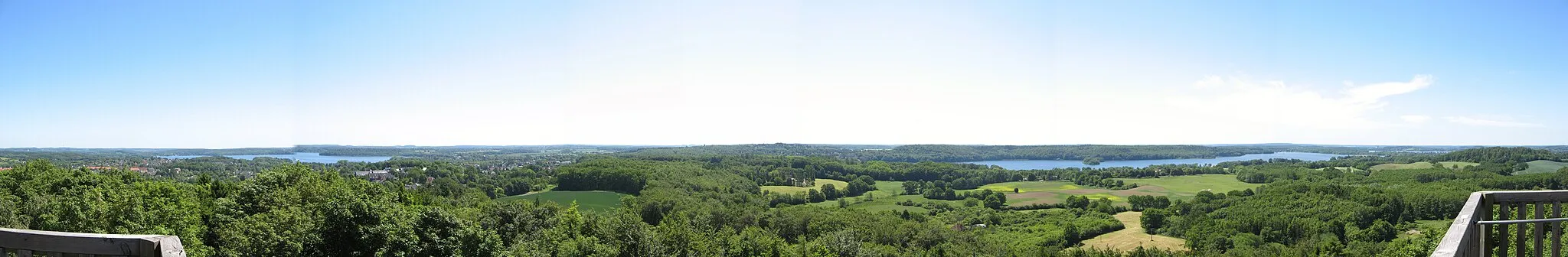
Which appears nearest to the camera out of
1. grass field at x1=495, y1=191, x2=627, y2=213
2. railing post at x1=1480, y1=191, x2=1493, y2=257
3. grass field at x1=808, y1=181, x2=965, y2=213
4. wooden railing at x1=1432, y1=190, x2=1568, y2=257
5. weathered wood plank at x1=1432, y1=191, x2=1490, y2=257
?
weathered wood plank at x1=1432, y1=191, x2=1490, y2=257

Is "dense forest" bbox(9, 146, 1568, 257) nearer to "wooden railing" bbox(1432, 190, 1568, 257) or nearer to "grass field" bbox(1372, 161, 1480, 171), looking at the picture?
"grass field" bbox(1372, 161, 1480, 171)

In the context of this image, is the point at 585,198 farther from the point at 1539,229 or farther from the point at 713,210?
the point at 1539,229

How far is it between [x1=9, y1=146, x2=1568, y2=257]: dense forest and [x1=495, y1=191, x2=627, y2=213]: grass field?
8.94ft

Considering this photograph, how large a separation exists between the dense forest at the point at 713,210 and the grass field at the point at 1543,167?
2.19m

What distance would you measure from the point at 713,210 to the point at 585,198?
16.4 m

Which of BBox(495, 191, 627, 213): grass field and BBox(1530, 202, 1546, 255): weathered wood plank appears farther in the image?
BBox(495, 191, 627, 213): grass field

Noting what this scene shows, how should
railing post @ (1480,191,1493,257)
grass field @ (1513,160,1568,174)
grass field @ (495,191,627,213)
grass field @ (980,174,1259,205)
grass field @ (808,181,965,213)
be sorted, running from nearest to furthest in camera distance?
railing post @ (1480,191,1493,257)
grass field @ (495,191,627,213)
grass field @ (1513,160,1568,174)
grass field @ (808,181,965,213)
grass field @ (980,174,1259,205)

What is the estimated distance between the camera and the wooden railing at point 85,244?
8.30 ft

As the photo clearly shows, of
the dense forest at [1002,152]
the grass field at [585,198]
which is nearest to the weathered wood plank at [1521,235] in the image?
the grass field at [585,198]

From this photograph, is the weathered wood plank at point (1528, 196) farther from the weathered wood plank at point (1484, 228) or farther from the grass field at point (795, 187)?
the grass field at point (795, 187)

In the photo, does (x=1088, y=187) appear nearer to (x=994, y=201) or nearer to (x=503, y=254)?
(x=994, y=201)

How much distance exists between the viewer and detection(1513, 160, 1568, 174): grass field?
6295 centimetres

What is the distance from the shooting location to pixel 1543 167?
66.6 metres

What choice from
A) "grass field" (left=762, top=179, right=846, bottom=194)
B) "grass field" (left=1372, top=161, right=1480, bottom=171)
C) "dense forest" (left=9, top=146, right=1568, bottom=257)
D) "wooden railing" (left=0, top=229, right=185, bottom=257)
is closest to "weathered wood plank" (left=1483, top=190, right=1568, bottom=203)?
"wooden railing" (left=0, top=229, right=185, bottom=257)
